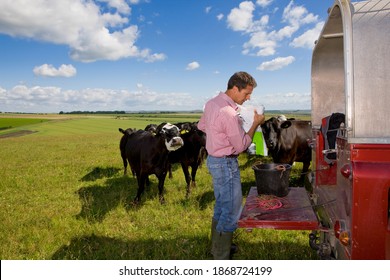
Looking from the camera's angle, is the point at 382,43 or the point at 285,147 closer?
the point at 382,43

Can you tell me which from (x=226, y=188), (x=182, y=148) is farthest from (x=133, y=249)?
(x=182, y=148)

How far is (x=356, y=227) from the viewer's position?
2.51 m

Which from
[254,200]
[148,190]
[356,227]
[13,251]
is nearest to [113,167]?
[148,190]

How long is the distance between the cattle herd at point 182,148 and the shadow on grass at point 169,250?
215 centimetres

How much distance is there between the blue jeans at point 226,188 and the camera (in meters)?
3.79

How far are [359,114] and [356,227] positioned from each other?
861mm

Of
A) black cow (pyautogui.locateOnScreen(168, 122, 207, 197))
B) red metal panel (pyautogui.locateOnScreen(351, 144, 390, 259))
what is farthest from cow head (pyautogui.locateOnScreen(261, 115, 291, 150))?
red metal panel (pyautogui.locateOnScreen(351, 144, 390, 259))

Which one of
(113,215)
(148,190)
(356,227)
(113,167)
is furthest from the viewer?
(113,167)

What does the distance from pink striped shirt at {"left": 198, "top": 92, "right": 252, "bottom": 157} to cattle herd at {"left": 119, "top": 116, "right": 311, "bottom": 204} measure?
347cm

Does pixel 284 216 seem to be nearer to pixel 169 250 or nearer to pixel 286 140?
pixel 169 250

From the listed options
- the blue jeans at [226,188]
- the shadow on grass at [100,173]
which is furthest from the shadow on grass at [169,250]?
the shadow on grass at [100,173]

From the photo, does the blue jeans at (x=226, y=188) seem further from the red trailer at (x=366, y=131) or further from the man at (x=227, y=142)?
the red trailer at (x=366, y=131)
